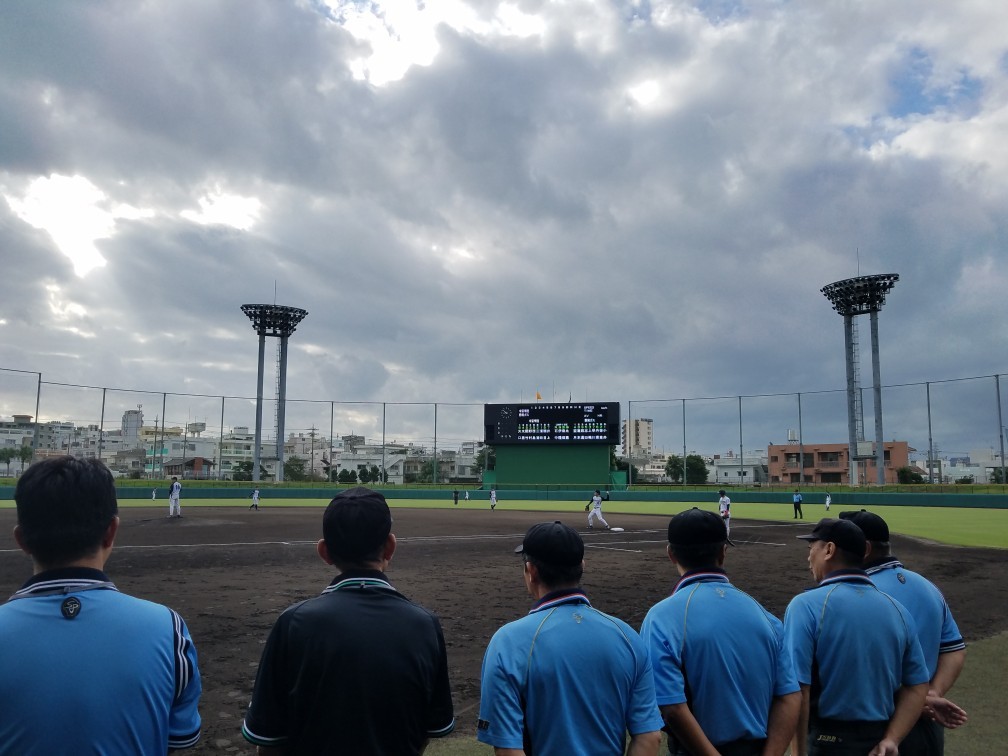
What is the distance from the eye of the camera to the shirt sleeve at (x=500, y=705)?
2.35 meters

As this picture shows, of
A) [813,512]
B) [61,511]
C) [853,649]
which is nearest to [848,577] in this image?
[853,649]

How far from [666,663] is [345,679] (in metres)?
1.33

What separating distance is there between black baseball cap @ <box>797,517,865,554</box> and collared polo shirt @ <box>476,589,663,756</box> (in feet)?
4.66

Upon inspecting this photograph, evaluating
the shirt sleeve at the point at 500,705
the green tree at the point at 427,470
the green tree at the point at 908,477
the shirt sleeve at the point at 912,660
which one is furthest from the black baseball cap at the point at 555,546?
the green tree at the point at 427,470

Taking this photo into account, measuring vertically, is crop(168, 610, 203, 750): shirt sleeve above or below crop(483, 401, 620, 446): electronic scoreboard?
below

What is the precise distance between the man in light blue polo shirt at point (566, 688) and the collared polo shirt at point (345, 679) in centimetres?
26

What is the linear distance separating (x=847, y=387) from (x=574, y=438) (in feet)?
86.1

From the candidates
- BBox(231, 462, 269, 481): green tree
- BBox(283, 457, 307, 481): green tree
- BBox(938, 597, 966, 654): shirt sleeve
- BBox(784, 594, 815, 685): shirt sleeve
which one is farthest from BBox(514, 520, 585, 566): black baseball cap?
BBox(283, 457, 307, 481): green tree

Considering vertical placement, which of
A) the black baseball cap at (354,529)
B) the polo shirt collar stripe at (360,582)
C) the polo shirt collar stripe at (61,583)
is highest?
the black baseball cap at (354,529)

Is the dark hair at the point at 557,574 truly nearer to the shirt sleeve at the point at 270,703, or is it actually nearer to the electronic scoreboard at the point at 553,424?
the shirt sleeve at the point at 270,703

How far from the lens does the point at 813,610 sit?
3215 millimetres

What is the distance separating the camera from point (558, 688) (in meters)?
2.41

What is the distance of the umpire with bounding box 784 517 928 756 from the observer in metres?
3.12

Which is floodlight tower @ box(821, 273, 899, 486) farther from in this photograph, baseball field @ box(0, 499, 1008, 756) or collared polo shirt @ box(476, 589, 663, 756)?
collared polo shirt @ box(476, 589, 663, 756)
